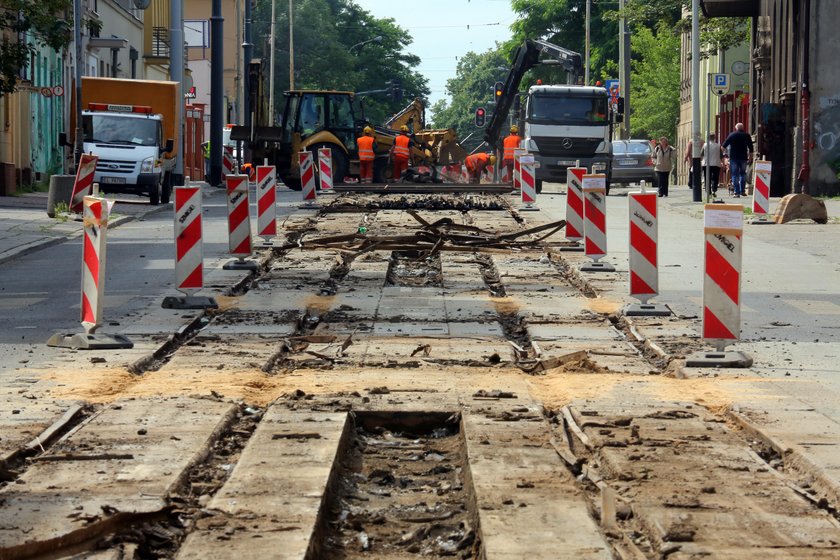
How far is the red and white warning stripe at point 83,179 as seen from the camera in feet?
88.1

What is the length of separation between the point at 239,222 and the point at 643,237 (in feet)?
19.5

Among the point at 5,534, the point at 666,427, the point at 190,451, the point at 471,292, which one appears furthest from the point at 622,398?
the point at 471,292

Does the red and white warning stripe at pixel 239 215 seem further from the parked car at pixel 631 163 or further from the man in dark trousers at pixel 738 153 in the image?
the parked car at pixel 631 163

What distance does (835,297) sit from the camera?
14.7 m

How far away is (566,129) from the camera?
142 feet

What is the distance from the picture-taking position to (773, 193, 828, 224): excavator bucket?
27.4 meters

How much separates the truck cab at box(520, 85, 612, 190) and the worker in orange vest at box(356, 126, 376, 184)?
16.7 ft

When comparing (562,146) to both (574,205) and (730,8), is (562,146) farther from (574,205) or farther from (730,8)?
(574,205)

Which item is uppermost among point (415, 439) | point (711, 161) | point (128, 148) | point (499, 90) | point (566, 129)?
point (499, 90)

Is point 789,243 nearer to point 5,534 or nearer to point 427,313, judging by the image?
point 427,313

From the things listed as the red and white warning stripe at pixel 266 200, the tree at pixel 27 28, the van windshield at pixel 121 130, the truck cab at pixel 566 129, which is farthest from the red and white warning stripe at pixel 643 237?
the truck cab at pixel 566 129

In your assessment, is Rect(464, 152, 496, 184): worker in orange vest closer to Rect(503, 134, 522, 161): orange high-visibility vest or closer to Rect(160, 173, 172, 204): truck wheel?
Rect(503, 134, 522, 161): orange high-visibility vest

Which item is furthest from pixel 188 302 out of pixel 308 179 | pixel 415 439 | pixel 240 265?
pixel 308 179

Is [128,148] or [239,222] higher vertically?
[128,148]
